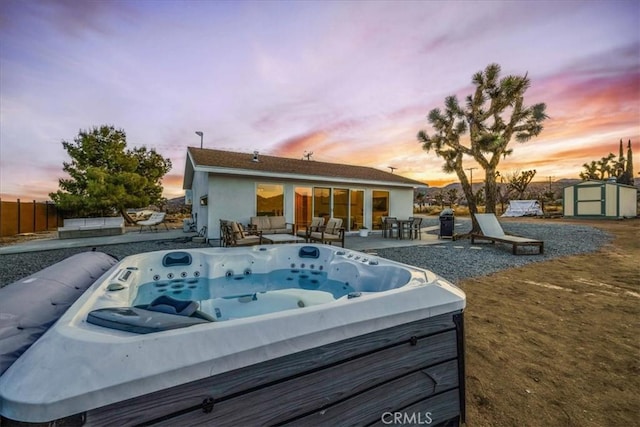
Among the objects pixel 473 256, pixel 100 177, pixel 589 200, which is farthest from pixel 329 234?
pixel 589 200

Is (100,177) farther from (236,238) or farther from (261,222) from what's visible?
(236,238)

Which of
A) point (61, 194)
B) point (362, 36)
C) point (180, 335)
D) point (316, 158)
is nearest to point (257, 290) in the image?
point (180, 335)

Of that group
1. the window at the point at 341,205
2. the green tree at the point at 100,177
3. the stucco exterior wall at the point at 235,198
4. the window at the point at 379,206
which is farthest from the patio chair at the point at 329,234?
the green tree at the point at 100,177

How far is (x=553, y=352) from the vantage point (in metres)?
2.38

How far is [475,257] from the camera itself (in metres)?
6.46

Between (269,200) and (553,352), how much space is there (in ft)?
26.9

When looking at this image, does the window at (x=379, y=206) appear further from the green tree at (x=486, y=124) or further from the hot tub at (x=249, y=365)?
the hot tub at (x=249, y=365)

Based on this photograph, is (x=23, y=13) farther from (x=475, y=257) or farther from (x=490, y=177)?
(x=490, y=177)

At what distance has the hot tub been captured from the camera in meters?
1.00

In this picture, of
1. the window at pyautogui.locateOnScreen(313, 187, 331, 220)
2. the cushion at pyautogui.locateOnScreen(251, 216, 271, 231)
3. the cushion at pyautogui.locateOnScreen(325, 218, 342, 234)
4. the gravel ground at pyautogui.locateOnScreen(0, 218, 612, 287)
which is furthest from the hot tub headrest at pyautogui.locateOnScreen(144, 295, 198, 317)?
the window at pyautogui.locateOnScreen(313, 187, 331, 220)

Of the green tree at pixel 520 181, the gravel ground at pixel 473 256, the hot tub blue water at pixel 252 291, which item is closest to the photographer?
the hot tub blue water at pixel 252 291

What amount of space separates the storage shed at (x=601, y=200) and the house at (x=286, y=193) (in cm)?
1502

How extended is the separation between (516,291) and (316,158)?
12.6 m

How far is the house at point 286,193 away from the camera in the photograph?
8492mm
